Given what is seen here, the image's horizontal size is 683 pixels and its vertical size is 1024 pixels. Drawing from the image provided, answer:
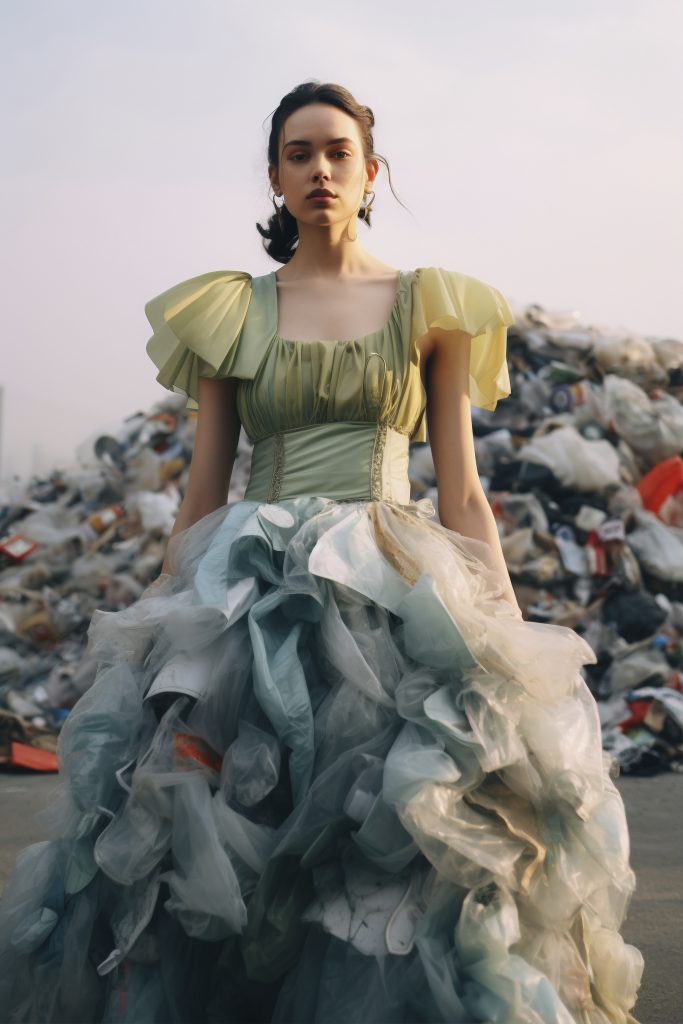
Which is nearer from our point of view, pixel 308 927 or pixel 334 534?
pixel 308 927

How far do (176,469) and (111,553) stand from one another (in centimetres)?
81

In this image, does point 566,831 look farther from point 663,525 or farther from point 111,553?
point 111,553

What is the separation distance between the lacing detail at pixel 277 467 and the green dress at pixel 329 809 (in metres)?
0.13

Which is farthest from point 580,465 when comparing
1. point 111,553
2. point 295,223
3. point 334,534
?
point 334,534

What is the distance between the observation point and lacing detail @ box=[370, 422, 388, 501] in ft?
7.58

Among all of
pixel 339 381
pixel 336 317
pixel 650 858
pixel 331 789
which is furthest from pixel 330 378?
pixel 650 858

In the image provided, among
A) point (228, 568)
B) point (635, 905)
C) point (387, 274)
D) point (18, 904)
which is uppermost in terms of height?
point (387, 274)

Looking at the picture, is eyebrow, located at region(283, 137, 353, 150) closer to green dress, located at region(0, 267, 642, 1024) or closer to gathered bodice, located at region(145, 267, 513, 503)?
gathered bodice, located at region(145, 267, 513, 503)

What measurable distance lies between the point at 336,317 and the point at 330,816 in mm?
1033

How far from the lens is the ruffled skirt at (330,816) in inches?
70.7

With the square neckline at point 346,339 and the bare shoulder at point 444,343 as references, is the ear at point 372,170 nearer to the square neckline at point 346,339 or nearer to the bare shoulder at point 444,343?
the square neckline at point 346,339

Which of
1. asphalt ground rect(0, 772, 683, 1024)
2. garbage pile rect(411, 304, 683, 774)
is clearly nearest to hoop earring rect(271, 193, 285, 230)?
asphalt ground rect(0, 772, 683, 1024)

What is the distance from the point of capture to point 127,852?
6.24ft

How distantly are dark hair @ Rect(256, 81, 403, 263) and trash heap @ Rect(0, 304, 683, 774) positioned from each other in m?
3.36
